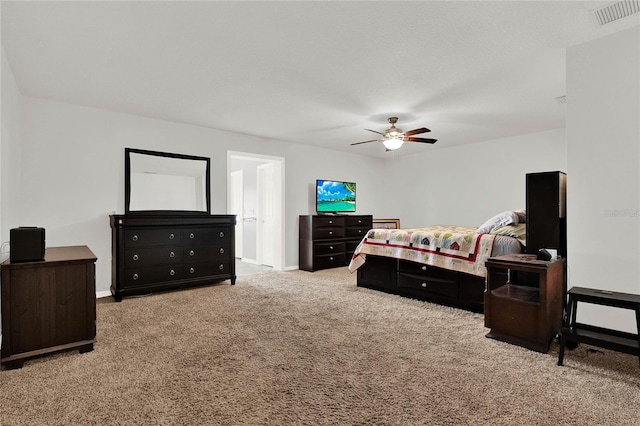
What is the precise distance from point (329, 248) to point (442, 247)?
2.71m

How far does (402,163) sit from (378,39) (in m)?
5.12

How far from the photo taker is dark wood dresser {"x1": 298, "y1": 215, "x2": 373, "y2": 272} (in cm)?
588

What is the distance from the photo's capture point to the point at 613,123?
241 centimetres

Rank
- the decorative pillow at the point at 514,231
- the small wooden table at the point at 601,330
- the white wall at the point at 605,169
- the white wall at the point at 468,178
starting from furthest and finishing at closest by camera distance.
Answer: the white wall at the point at 468,178
the decorative pillow at the point at 514,231
the white wall at the point at 605,169
the small wooden table at the point at 601,330

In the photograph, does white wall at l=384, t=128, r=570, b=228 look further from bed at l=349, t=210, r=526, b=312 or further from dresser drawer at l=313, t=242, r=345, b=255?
bed at l=349, t=210, r=526, b=312

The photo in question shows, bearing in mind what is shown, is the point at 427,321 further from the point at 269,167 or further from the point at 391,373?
the point at 269,167

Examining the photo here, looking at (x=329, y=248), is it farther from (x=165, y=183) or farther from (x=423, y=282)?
(x=165, y=183)

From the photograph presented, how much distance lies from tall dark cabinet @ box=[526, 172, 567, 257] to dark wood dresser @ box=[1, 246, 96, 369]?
141 inches

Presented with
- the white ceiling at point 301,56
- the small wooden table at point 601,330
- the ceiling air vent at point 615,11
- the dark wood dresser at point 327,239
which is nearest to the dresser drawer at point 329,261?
the dark wood dresser at point 327,239

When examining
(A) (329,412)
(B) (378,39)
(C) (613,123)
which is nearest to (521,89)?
(C) (613,123)

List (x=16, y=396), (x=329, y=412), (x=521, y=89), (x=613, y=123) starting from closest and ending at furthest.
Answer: (x=329, y=412) → (x=16, y=396) → (x=613, y=123) → (x=521, y=89)

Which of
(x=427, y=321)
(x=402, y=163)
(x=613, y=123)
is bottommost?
(x=427, y=321)

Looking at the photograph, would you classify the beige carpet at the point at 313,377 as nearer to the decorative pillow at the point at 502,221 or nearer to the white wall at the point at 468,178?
the decorative pillow at the point at 502,221

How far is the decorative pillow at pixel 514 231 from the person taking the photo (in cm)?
329
